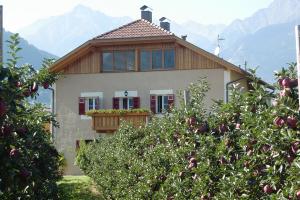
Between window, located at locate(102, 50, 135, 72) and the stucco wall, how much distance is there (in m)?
0.37

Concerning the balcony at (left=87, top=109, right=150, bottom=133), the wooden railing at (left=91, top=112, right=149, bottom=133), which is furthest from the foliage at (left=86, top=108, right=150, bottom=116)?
the wooden railing at (left=91, top=112, right=149, bottom=133)

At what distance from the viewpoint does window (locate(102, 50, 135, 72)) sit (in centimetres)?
3716

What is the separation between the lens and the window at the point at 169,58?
119 ft

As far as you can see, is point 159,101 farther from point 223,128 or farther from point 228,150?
point 228,150

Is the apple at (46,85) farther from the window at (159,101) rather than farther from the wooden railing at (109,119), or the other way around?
the window at (159,101)

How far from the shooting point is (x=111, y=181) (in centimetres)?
1580

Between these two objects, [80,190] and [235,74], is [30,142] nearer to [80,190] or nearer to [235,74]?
[80,190]

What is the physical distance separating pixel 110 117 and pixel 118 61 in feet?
11.9

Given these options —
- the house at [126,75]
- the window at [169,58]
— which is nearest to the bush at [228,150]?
the house at [126,75]

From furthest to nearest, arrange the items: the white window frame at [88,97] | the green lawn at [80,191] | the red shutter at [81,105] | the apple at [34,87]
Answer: the red shutter at [81,105] < the white window frame at [88,97] < the green lawn at [80,191] < the apple at [34,87]

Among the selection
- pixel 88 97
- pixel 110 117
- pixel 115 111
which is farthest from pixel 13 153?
pixel 88 97

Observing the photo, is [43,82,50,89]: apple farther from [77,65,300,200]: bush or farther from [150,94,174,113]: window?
[150,94,174,113]: window

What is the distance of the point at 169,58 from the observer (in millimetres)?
36531

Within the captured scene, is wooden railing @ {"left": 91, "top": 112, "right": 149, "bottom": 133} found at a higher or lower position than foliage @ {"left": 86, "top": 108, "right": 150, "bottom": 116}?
lower
